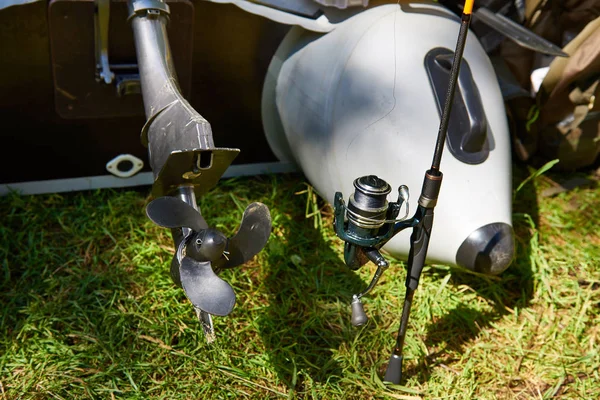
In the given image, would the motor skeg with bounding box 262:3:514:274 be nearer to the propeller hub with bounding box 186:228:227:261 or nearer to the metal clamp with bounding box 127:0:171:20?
the metal clamp with bounding box 127:0:171:20

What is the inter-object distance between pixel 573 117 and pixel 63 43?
220 cm

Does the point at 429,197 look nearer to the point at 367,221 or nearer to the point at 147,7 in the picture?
the point at 367,221

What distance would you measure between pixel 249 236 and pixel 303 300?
68cm

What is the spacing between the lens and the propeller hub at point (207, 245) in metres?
1.68

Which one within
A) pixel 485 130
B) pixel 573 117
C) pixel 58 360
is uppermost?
pixel 485 130

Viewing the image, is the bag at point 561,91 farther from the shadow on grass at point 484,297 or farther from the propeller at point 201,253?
the propeller at point 201,253

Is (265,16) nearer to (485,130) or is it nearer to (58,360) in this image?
(485,130)

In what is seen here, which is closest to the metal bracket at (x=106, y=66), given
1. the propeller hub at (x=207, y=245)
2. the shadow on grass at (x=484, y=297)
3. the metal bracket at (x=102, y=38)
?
the metal bracket at (x=102, y=38)

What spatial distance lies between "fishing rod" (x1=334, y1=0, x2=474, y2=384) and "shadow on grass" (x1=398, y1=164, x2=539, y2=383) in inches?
19.7

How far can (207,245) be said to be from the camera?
168 centimetres

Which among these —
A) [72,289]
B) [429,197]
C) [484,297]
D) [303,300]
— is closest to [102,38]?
[72,289]

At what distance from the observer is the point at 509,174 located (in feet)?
7.61

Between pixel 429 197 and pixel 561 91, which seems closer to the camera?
pixel 429 197

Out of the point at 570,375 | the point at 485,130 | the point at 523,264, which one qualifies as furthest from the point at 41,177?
the point at 570,375
